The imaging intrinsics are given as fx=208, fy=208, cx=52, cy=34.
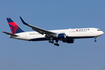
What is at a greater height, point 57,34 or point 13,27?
point 13,27

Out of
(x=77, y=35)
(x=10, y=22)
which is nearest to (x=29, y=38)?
(x=10, y=22)

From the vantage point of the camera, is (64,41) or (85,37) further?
(64,41)

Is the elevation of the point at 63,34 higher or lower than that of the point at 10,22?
lower

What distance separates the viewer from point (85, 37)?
2265 inches

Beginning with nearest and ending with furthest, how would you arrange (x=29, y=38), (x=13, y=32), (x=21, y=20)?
(x=21, y=20)
(x=29, y=38)
(x=13, y=32)

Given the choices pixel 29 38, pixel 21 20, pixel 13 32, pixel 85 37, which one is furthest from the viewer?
pixel 13 32

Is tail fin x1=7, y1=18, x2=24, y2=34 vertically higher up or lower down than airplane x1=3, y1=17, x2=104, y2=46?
higher up

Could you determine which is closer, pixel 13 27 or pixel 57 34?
pixel 57 34

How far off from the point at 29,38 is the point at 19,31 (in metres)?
5.44

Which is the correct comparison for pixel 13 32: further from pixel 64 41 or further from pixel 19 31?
pixel 64 41

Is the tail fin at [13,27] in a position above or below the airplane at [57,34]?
above

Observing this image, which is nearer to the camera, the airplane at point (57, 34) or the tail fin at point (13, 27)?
the airplane at point (57, 34)

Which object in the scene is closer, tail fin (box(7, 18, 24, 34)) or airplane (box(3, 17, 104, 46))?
airplane (box(3, 17, 104, 46))

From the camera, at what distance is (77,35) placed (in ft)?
189
